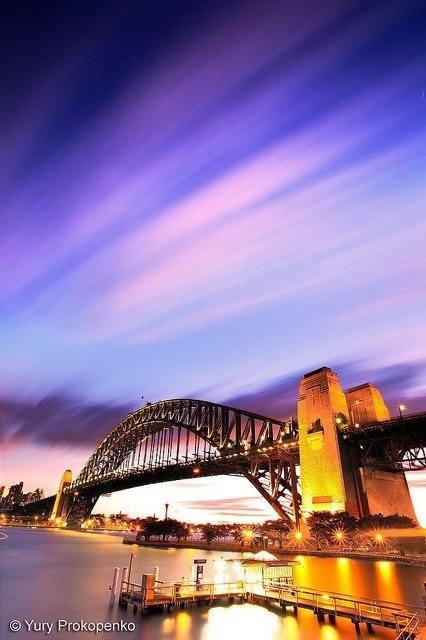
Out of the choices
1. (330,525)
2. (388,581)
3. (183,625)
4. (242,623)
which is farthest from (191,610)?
(330,525)

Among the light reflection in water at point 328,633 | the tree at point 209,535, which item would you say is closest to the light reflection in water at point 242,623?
the light reflection in water at point 328,633

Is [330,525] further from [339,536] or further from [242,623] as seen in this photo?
[242,623]

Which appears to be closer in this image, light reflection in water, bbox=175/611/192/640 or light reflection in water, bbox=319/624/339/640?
light reflection in water, bbox=319/624/339/640

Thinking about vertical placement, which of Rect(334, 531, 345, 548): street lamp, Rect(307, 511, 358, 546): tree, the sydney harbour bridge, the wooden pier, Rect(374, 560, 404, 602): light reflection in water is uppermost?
the sydney harbour bridge

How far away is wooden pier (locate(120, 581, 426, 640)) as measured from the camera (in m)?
16.4

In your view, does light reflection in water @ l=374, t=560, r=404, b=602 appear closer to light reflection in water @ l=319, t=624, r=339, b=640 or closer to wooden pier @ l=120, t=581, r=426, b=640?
wooden pier @ l=120, t=581, r=426, b=640

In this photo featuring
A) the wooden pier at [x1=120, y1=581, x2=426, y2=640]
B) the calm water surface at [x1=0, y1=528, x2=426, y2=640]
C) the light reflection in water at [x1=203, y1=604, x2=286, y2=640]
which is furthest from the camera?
the wooden pier at [x1=120, y1=581, x2=426, y2=640]

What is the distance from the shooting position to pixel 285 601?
2025cm

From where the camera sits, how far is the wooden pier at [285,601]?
1639 cm

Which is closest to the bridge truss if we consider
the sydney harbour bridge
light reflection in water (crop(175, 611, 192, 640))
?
the sydney harbour bridge

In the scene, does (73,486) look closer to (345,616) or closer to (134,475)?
(134,475)

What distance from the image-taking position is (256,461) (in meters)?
62.8

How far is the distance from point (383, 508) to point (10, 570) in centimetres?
3914

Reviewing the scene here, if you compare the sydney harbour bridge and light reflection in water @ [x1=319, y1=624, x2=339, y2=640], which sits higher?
the sydney harbour bridge
